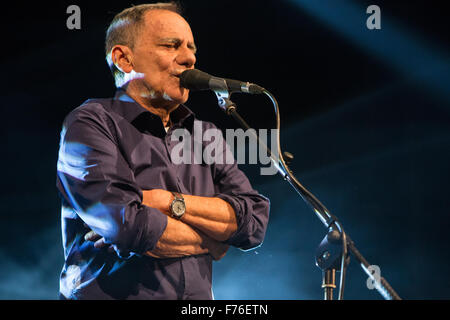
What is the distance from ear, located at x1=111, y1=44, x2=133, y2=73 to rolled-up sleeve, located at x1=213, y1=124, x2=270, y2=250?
67 centimetres

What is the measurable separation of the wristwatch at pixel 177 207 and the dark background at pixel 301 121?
8.27ft

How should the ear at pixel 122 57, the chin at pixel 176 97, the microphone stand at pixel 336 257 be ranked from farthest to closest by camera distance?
1. the ear at pixel 122 57
2. the chin at pixel 176 97
3. the microphone stand at pixel 336 257

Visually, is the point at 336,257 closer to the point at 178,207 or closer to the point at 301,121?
the point at 178,207

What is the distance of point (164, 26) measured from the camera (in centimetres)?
262

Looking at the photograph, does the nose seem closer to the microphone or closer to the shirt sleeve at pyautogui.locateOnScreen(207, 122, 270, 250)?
the microphone

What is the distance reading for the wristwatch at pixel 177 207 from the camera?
Result: 7.00ft

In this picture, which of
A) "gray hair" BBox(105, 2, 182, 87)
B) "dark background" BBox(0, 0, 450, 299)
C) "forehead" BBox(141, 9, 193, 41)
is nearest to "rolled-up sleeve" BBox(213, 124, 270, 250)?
"forehead" BBox(141, 9, 193, 41)

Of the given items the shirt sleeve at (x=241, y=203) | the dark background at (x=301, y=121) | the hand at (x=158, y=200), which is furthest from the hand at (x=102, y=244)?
the dark background at (x=301, y=121)

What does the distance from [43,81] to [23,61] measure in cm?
24

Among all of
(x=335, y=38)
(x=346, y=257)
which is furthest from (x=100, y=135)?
(x=335, y=38)

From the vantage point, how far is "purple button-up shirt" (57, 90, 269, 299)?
6.45 ft

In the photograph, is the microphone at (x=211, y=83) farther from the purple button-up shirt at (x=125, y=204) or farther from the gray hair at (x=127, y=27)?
the gray hair at (x=127, y=27)

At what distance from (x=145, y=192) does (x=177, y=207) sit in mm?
158

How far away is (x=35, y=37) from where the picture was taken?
4.11 meters
